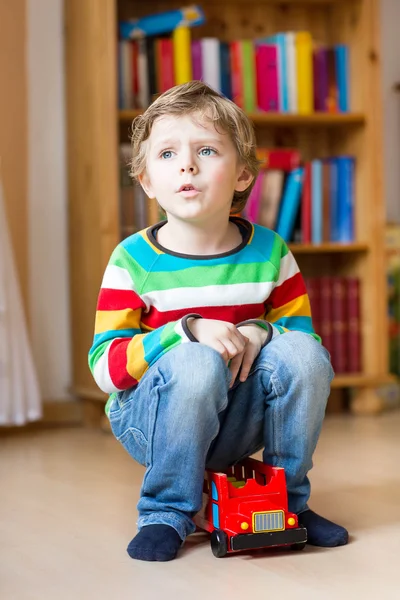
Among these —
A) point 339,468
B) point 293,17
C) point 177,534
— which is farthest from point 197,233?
point 293,17

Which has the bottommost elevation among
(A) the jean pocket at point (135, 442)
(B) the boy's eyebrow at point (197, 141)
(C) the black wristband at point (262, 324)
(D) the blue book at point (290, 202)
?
(A) the jean pocket at point (135, 442)

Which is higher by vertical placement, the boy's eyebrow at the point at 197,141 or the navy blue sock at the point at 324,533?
the boy's eyebrow at the point at 197,141

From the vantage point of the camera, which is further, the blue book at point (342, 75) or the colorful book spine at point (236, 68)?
the blue book at point (342, 75)

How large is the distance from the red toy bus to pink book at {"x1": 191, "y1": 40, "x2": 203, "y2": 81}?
1472mm

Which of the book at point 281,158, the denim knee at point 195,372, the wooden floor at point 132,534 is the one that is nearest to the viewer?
the wooden floor at point 132,534

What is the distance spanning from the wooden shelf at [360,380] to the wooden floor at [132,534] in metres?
0.43

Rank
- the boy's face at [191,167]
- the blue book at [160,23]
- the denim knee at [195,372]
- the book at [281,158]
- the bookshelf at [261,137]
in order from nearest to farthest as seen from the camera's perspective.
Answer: the denim knee at [195,372] → the boy's face at [191,167] → the bookshelf at [261,137] → the blue book at [160,23] → the book at [281,158]

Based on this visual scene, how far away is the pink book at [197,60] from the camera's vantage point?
2.38 m

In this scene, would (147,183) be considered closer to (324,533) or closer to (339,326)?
(324,533)

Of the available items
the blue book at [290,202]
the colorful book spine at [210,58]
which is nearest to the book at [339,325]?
the blue book at [290,202]

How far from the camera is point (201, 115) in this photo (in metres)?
1.23

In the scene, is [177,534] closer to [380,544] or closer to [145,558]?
[145,558]

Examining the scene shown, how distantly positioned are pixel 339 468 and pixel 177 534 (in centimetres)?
67

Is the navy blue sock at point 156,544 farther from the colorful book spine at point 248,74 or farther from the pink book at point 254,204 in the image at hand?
the colorful book spine at point 248,74
